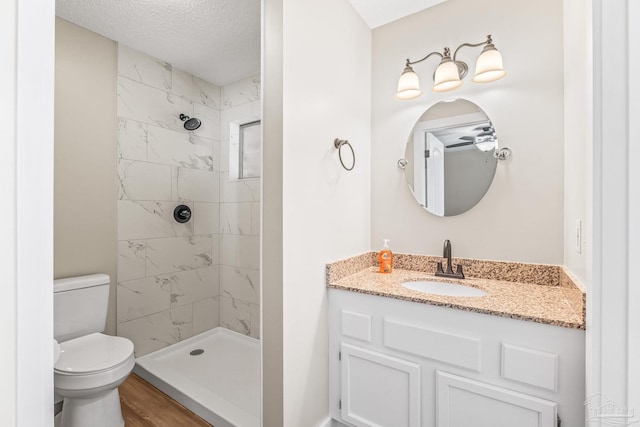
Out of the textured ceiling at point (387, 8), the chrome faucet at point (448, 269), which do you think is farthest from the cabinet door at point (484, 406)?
the textured ceiling at point (387, 8)

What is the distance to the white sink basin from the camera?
5.24 feet

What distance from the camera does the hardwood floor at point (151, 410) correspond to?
1.75 metres

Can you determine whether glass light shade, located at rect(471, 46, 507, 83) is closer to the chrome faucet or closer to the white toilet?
the chrome faucet

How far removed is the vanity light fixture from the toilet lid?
2.22 meters

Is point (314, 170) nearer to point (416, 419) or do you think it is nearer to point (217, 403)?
point (416, 419)

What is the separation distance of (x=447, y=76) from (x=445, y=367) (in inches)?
58.0

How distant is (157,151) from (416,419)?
256cm

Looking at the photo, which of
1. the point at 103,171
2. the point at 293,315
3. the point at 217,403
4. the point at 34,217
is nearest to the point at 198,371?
the point at 217,403

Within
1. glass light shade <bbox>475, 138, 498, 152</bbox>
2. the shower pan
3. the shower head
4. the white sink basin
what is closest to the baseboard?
the shower pan

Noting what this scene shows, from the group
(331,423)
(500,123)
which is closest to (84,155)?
(331,423)

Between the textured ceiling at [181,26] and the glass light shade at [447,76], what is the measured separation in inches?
47.0

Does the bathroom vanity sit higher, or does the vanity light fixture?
the vanity light fixture

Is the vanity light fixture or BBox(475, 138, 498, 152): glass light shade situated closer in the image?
the vanity light fixture

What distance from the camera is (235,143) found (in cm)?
289
